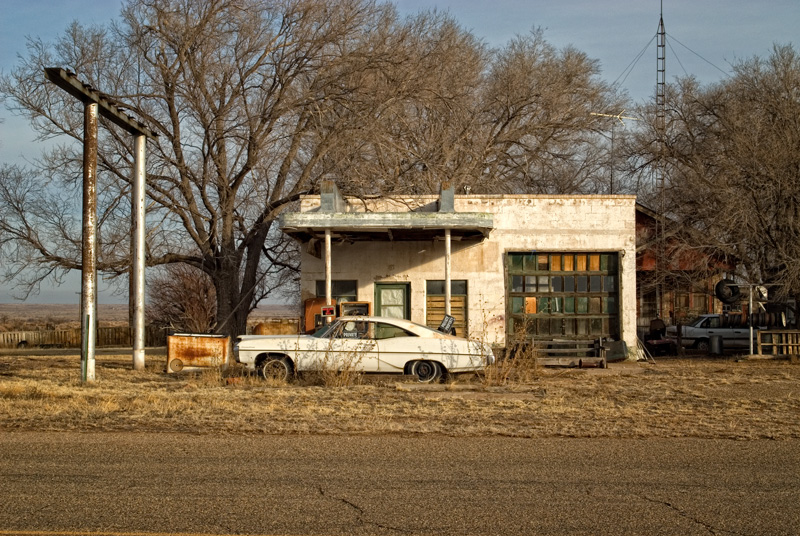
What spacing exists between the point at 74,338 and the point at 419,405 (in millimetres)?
35135

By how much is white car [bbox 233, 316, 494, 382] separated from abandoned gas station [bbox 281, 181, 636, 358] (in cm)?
585

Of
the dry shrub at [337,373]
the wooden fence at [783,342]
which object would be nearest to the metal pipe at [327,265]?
the dry shrub at [337,373]

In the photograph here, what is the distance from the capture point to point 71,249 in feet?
85.3

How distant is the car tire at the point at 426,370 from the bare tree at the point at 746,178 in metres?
11.7

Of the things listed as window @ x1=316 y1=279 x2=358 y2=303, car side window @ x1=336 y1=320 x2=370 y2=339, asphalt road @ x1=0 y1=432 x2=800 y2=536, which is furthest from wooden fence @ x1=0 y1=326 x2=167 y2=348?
asphalt road @ x1=0 y1=432 x2=800 y2=536

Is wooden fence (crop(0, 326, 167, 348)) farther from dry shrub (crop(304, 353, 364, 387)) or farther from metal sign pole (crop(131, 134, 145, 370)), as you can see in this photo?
dry shrub (crop(304, 353, 364, 387))

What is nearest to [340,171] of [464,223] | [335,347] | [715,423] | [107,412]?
[464,223]

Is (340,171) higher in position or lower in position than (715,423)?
higher

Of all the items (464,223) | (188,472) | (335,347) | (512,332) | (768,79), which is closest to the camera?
(188,472)

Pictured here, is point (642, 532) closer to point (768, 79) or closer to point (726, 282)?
point (726, 282)

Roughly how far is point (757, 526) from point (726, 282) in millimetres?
19062

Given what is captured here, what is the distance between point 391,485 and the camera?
25.0 ft

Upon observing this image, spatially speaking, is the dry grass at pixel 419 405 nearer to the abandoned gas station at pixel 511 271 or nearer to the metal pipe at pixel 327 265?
the metal pipe at pixel 327 265

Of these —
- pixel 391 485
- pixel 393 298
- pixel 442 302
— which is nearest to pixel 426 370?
pixel 442 302
